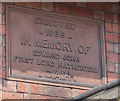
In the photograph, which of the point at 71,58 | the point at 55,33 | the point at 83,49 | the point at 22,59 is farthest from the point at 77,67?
the point at 22,59

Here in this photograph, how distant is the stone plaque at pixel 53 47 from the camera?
19.0 ft

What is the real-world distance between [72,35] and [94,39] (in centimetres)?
32

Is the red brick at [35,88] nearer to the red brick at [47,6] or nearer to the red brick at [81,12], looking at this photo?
the red brick at [47,6]

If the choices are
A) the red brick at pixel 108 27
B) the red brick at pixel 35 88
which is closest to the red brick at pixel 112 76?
the red brick at pixel 108 27

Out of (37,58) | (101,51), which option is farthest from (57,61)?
(101,51)

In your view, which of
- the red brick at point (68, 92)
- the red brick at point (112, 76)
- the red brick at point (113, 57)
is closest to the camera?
the red brick at point (68, 92)

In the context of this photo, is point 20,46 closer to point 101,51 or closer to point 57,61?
point 57,61

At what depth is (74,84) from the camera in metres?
6.01

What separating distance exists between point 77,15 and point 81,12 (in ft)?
0.26

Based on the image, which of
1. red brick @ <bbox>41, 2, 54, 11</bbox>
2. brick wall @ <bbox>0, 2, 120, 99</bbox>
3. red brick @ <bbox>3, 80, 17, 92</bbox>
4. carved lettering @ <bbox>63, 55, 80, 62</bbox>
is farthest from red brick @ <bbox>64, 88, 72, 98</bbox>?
red brick @ <bbox>41, 2, 54, 11</bbox>

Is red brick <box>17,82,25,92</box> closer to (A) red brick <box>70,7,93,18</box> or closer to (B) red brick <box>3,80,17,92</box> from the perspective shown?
(B) red brick <box>3,80,17,92</box>

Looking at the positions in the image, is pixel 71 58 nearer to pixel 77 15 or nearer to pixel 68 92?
pixel 68 92

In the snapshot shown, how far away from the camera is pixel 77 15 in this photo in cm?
632

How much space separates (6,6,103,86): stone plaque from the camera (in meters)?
5.80
